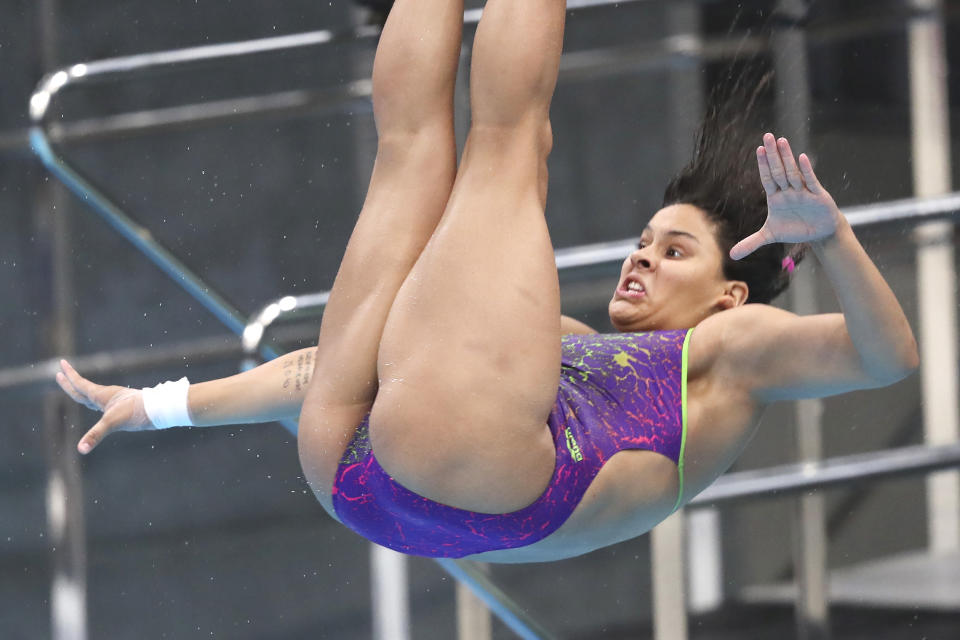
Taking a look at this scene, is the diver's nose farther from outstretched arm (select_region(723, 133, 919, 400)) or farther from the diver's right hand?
the diver's right hand

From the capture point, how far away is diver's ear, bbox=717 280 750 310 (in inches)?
48.1

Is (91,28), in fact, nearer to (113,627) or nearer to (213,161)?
(213,161)

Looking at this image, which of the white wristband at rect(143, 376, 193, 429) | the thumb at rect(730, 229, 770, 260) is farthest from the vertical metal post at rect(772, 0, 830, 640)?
the white wristband at rect(143, 376, 193, 429)

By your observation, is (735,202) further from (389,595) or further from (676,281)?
(389,595)

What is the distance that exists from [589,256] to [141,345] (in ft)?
3.88

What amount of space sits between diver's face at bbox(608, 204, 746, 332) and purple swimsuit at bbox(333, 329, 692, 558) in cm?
7

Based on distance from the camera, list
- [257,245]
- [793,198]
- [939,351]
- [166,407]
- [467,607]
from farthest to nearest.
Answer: [257,245] < [939,351] < [467,607] < [166,407] < [793,198]

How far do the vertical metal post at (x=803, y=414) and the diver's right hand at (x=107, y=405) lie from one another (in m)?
0.83

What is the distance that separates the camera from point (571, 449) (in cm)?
104

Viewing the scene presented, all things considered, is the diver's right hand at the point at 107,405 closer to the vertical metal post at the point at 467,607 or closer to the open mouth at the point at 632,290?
the open mouth at the point at 632,290

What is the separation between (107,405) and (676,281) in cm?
56

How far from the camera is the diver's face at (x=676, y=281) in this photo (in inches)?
47.7

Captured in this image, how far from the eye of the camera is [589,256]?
58.7 inches

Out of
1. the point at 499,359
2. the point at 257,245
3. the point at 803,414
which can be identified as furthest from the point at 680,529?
the point at 257,245
